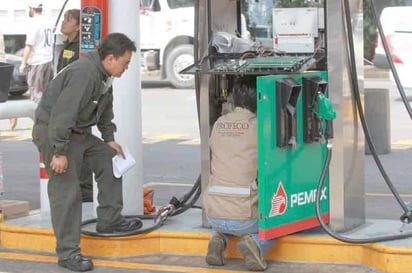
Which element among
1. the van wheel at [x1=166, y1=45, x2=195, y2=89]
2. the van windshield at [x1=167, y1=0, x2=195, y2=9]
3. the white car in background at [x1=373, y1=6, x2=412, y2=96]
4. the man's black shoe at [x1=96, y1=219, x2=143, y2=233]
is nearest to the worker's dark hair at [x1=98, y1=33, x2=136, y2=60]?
the man's black shoe at [x1=96, y1=219, x2=143, y2=233]

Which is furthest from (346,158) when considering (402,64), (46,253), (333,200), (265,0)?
(402,64)

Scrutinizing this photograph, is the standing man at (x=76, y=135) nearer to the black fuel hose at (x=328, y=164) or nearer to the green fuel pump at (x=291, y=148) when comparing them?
the green fuel pump at (x=291, y=148)

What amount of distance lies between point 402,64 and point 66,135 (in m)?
11.9

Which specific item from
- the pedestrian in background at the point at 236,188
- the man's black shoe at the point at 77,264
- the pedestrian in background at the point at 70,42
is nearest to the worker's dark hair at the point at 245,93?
the pedestrian in background at the point at 236,188

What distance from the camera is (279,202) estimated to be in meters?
5.82

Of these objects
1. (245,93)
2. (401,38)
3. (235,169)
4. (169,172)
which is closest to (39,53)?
(169,172)

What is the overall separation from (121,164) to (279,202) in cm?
120

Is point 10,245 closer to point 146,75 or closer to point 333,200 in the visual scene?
point 333,200

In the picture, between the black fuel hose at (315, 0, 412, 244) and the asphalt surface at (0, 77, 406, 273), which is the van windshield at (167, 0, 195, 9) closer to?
the asphalt surface at (0, 77, 406, 273)

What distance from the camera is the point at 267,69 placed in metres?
5.90

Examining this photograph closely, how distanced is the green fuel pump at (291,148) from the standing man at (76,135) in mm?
1046

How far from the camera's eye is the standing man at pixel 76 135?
19.1 ft

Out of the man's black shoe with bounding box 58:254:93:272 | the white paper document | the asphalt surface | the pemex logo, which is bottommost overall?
the asphalt surface

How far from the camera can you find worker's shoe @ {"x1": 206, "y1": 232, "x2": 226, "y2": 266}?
5.92m
